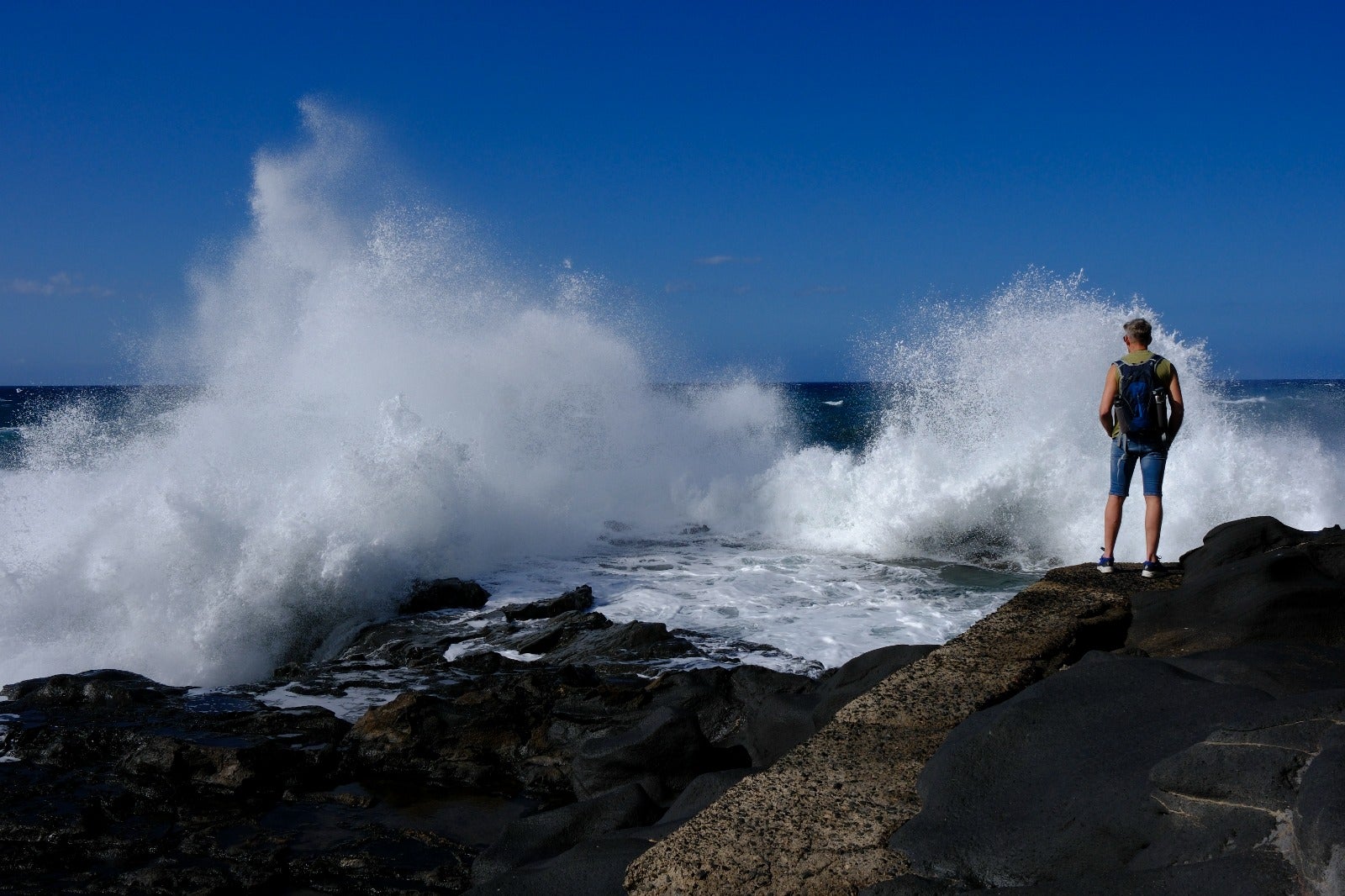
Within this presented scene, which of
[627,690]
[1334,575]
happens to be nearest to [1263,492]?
[1334,575]

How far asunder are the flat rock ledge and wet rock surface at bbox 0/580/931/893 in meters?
0.37

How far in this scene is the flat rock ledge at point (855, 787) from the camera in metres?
2.74

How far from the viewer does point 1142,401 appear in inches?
214

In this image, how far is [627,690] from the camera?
20.0 ft

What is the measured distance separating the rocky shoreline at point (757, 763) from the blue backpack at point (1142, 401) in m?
0.83

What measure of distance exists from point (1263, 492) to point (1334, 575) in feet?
30.2

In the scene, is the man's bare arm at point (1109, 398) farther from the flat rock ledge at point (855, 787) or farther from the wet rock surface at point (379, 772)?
the wet rock surface at point (379, 772)

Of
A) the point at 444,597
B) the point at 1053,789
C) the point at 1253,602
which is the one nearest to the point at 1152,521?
the point at 1253,602

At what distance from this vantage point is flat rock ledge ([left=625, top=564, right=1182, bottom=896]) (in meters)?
2.74

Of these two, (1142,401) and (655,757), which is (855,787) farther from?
(1142,401)

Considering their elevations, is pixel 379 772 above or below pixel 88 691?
below

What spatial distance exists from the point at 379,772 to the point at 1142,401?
469 centimetres

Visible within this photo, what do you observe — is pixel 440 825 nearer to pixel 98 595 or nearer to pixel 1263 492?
pixel 98 595

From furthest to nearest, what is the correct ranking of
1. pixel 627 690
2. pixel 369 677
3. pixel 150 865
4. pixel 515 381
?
1. pixel 515 381
2. pixel 369 677
3. pixel 627 690
4. pixel 150 865
